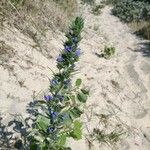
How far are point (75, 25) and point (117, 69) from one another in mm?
4171

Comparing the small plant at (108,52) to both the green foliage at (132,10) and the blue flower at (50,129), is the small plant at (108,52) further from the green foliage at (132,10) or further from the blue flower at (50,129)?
the blue flower at (50,129)

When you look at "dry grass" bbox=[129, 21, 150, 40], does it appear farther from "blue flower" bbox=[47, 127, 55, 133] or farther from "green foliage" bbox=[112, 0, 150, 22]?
"blue flower" bbox=[47, 127, 55, 133]

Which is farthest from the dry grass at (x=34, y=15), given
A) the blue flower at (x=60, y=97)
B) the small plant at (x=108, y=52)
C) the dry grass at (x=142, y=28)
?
the blue flower at (x=60, y=97)

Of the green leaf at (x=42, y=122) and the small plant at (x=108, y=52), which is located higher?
the green leaf at (x=42, y=122)

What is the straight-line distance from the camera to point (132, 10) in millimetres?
12406

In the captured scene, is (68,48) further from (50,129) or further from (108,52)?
(108,52)

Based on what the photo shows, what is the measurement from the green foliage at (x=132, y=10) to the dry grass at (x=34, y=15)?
362 cm

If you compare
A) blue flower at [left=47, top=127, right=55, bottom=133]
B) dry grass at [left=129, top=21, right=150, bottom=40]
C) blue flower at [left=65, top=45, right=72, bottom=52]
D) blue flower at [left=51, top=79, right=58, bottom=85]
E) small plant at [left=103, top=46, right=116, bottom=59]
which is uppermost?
blue flower at [left=65, top=45, right=72, bottom=52]

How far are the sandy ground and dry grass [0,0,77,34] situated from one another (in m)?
0.22

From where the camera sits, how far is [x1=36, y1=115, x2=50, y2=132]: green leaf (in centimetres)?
354

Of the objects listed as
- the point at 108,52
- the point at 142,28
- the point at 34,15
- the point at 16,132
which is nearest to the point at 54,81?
the point at 16,132

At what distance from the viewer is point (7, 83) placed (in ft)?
16.5

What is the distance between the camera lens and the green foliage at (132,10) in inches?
478

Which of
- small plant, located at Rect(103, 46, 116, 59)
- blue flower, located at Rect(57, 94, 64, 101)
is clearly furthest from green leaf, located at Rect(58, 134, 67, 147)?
small plant, located at Rect(103, 46, 116, 59)
